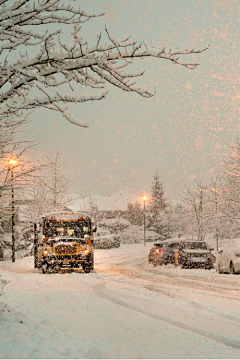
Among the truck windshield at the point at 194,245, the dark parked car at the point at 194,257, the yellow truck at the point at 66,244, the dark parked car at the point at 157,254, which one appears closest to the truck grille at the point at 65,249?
the yellow truck at the point at 66,244

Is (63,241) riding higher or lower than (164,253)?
higher

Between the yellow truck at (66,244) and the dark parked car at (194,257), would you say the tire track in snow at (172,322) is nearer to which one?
the yellow truck at (66,244)

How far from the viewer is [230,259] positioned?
17438mm

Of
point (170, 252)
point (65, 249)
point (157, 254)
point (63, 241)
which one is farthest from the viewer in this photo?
point (157, 254)

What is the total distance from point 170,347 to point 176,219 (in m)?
102

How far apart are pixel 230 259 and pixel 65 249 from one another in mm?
7047

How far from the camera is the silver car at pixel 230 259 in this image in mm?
17062

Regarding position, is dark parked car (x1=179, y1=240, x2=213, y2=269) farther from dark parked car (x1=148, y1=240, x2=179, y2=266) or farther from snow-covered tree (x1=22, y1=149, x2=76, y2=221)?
snow-covered tree (x1=22, y1=149, x2=76, y2=221)

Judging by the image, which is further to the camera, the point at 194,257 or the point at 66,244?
the point at 194,257

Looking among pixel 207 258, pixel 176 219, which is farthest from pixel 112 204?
pixel 207 258

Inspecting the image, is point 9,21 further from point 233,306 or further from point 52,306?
point 233,306

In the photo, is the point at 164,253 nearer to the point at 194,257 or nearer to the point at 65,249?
the point at 194,257

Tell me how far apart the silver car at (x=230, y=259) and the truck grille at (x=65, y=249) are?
6.42m

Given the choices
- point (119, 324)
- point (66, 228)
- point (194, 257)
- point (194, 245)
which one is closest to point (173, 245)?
point (194, 245)
